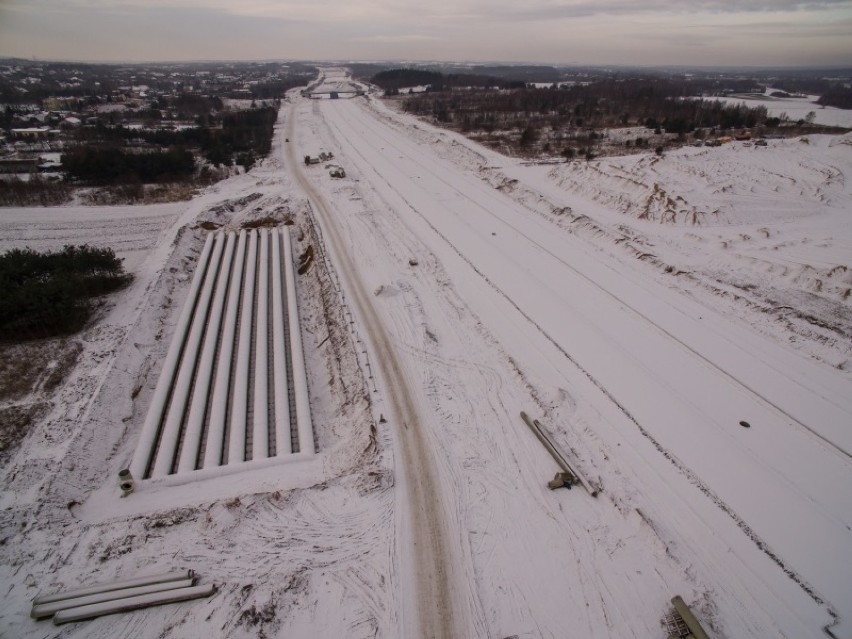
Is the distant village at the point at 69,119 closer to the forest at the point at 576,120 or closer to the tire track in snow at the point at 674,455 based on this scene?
the tire track in snow at the point at 674,455

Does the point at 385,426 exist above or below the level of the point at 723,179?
below

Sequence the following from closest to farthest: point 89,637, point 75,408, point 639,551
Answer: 1. point 89,637
2. point 639,551
3. point 75,408

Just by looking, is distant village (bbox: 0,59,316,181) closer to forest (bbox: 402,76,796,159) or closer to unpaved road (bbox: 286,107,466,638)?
unpaved road (bbox: 286,107,466,638)

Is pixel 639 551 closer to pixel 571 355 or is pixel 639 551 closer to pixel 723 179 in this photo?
pixel 571 355

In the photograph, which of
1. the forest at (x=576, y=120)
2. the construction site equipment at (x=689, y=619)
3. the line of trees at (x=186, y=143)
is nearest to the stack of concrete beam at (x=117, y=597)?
the construction site equipment at (x=689, y=619)

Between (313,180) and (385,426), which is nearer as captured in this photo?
(385,426)

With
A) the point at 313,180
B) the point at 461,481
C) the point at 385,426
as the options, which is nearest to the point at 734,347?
the point at 461,481

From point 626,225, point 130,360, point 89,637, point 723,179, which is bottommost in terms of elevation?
point 89,637
